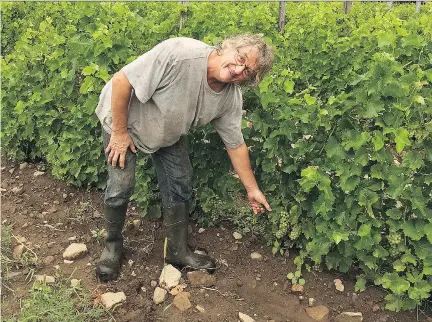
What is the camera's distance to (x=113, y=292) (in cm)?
352

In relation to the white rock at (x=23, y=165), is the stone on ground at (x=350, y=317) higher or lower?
lower

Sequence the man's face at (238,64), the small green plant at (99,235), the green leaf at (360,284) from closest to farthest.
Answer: the man's face at (238,64)
the green leaf at (360,284)
the small green plant at (99,235)

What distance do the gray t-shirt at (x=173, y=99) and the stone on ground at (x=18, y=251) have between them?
129 cm

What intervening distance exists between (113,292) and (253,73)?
5.76 feet

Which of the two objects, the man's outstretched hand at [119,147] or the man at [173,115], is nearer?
the man at [173,115]

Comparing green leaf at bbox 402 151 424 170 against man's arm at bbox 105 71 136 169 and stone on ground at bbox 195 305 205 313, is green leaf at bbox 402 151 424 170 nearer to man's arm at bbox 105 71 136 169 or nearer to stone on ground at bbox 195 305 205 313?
stone on ground at bbox 195 305 205 313

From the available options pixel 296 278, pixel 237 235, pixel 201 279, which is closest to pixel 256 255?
pixel 237 235

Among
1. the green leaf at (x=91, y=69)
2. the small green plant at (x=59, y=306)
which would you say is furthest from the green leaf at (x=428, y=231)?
the green leaf at (x=91, y=69)

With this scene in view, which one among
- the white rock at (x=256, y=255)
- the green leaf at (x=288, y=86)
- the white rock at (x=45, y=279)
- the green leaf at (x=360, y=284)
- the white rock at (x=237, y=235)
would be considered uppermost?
the green leaf at (x=288, y=86)

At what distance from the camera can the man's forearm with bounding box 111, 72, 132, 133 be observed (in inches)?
115

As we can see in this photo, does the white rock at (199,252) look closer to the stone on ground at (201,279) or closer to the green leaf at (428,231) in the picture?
the stone on ground at (201,279)

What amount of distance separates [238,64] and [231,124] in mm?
544

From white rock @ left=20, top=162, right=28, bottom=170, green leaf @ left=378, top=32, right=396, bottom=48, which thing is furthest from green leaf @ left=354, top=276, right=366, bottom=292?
white rock @ left=20, top=162, right=28, bottom=170

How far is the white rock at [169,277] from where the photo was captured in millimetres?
3580
